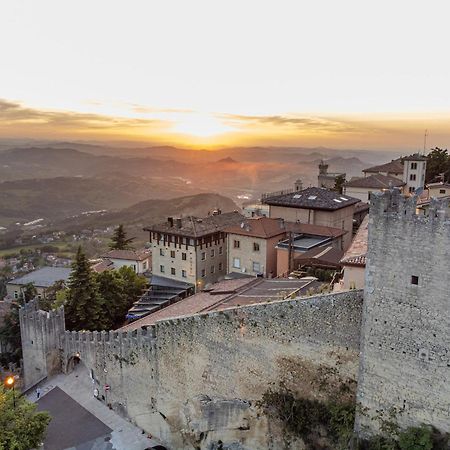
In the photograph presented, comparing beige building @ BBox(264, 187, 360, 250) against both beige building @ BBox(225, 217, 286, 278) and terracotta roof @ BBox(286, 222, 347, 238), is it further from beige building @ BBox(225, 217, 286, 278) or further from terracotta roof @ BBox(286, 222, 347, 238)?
beige building @ BBox(225, 217, 286, 278)

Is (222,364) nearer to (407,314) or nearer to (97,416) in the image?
(407,314)

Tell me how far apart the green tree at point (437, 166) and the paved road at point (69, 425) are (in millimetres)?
45965

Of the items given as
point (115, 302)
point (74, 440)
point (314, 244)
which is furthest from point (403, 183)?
point (74, 440)

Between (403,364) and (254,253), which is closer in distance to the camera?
(403,364)

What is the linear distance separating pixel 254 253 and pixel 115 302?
11913mm

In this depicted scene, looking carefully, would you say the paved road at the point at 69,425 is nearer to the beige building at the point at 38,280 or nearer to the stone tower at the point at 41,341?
the stone tower at the point at 41,341

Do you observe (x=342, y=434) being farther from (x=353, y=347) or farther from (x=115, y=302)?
(x=115, y=302)

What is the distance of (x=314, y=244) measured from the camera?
3619cm

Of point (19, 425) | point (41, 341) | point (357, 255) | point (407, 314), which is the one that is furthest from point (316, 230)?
point (19, 425)

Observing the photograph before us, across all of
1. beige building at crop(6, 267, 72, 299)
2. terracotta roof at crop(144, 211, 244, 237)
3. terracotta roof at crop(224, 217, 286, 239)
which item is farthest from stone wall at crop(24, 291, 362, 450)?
beige building at crop(6, 267, 72, 299)

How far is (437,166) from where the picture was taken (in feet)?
192

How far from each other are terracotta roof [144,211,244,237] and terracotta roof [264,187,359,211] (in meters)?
4.89

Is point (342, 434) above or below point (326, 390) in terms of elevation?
below

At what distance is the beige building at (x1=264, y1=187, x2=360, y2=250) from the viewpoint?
40.7 meters
